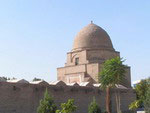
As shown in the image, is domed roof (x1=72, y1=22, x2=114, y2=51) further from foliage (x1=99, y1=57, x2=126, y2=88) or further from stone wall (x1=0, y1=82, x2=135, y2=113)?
foliage (x1=99, y1=57, x2=126, y2=88)

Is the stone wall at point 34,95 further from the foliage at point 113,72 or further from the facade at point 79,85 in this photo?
the foliage at point 113,72

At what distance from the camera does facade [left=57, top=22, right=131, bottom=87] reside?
28.2 m

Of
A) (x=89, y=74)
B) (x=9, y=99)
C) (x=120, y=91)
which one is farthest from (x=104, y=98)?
(x=9, y=99)

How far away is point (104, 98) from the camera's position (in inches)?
985

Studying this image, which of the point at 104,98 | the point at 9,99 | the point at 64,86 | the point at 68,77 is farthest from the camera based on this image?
the point at 68,77

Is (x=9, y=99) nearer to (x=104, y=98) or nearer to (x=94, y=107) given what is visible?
(x=94, y=107)

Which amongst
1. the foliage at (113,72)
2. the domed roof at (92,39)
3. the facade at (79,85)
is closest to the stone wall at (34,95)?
the facade at (79,85)

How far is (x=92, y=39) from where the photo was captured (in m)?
29.7

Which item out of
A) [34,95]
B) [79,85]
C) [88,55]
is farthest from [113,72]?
[88,55]

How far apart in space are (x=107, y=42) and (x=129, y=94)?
20.3ft

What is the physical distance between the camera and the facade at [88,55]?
92.5 feet

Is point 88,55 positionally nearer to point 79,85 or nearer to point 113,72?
point 79,85

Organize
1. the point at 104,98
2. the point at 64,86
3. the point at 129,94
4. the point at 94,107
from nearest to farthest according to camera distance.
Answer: the point at 94,107, the point at 64,86, the point at 104,98, the point at 129,94

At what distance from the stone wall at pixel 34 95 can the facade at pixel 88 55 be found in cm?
386
